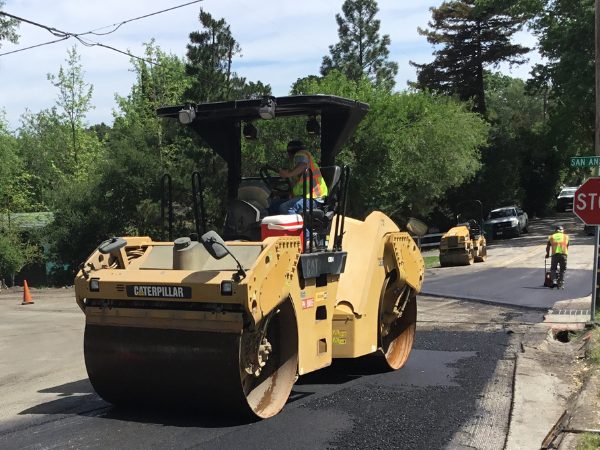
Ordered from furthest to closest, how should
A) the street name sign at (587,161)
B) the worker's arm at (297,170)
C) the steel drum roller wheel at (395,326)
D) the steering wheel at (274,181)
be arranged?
the street name sign at (587,161) < the steel drum roller wheel at (395,326) < the steering wheel at (274,181) < the worker's arm at (297,170)

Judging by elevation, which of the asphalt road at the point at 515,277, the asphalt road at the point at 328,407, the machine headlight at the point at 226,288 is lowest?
the asphalt road at the point at 515,277

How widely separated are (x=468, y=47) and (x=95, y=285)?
153 ft

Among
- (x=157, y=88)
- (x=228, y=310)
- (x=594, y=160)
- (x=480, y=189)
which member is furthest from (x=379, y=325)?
(x=157, y=88)

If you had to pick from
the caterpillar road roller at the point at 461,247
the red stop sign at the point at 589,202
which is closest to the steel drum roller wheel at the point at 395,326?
the red stop sign at the point at 589,202

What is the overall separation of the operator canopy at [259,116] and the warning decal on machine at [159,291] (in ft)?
6.29

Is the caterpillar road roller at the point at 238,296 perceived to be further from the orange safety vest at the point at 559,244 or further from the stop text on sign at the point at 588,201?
the orange safety vest at the point at 559,244

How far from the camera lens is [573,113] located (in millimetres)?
35219

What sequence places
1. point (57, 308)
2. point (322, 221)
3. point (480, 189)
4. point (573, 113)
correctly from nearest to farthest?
1. point (322, 221)
2. point (57, 308)
3. point (573, 113)
4. point (480, 189)

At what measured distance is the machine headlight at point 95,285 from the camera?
5652 mm

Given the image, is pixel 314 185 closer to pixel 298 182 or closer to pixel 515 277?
pixel 298 182

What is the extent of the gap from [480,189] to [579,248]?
13.8 metres

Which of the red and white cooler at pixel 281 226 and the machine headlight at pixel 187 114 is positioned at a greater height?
the machine headlight at pixel 187 114

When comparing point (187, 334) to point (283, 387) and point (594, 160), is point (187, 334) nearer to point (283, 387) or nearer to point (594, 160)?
point (283, 387)

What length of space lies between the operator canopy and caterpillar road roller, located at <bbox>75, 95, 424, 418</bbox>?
0.01m
